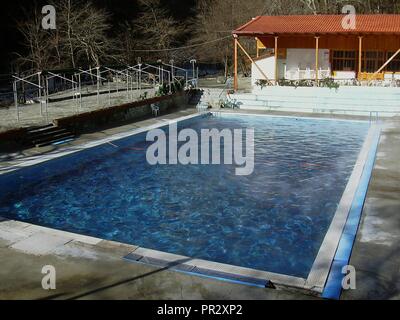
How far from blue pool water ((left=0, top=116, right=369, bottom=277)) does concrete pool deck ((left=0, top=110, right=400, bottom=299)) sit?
914mm

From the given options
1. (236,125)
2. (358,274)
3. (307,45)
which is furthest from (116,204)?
(307,45)

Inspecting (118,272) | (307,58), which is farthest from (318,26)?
(118,272)

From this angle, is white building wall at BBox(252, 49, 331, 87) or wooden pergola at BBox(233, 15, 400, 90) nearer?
wooden pergola at BBox(233, 15, 400, 90)

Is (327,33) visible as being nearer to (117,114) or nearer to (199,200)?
(117,114)

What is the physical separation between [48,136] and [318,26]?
596 inches

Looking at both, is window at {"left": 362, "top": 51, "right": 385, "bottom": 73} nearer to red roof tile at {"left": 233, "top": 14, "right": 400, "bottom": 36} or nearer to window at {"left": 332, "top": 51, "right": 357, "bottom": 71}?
window at {"left": 332, "top": 51, "right": 357, "bottom": 71}

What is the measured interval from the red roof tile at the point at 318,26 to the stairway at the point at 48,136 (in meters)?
11.6

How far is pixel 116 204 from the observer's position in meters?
9.30

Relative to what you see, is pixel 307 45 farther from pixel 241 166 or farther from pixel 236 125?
pixel 241 166

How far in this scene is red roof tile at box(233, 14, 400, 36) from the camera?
21595 millimetres

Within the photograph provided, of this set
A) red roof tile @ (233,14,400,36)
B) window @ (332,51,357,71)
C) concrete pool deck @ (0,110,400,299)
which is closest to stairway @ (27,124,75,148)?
concrete pool deck @ (0,110,400,299)

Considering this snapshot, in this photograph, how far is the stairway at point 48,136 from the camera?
1292cm

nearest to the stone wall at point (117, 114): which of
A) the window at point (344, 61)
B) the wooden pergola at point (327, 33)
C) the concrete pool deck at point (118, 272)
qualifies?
the wooden pergola at point (327, 33)

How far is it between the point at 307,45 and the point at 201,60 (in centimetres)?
1358
